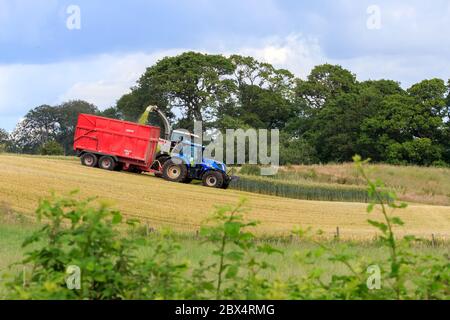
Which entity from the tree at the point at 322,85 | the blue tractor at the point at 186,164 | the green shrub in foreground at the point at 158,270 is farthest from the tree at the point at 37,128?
the green shrub in foreground at the point at 158,270

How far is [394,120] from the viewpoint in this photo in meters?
63.5

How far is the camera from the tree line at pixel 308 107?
208 ft

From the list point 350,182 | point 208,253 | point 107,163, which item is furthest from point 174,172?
point 208,253

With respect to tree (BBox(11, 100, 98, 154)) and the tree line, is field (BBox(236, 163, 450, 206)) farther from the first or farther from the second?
tree (BBox(11, 100, 98, 154))

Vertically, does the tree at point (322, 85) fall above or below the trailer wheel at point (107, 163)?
above

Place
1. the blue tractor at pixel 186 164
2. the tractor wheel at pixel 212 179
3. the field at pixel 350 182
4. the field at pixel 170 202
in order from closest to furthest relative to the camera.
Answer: the field at pixel 170 202 < the blue tractor at pixel 186 164 < the tractor wheel at pixel 212 179 < the field at pixel 350 182

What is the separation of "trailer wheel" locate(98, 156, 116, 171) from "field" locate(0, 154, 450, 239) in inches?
31.4

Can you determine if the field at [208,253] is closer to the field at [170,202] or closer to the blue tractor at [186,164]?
the field at [170,202]

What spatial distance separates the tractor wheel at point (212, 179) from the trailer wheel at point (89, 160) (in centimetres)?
561

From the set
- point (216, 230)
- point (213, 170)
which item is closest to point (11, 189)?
point (213, 170)

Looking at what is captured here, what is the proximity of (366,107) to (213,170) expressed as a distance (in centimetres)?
3734

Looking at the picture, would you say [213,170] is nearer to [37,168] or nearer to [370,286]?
[37,168]

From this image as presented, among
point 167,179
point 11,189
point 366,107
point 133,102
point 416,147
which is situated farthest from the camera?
point 133,102

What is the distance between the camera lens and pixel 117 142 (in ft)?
110
